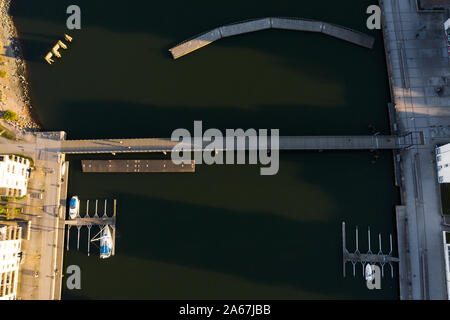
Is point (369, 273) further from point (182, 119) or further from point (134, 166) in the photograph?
point (134, 166)

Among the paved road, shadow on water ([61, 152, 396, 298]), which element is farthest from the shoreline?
shadow on water ([61, 152, 396, 298])

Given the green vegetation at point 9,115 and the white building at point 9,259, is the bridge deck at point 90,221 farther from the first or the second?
the green vegetation at point 9,115

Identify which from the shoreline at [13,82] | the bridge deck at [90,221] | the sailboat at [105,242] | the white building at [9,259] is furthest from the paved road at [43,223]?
the sailboat at [105,242]

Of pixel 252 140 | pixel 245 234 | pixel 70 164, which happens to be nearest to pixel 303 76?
pixel 252 140

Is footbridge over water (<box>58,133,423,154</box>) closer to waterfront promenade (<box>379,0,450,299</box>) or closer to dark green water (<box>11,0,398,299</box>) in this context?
dark green water (<box>11,0,398,299</box>)

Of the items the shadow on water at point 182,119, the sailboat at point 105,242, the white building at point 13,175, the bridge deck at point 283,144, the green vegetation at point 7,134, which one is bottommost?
the sailboat at point 105,242

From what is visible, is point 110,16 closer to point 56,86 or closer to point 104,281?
point 56,86
